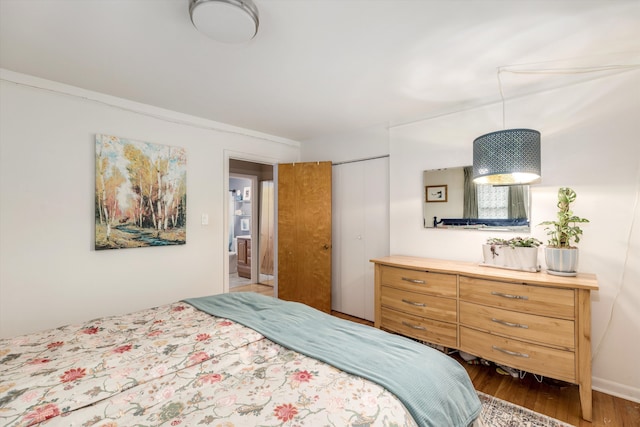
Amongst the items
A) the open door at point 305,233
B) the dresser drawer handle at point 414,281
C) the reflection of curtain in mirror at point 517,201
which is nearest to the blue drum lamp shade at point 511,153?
the reflection of curtain in mirror at point 517,201

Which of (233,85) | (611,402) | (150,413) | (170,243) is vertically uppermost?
(233,85)

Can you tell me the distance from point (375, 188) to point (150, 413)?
3.06 m

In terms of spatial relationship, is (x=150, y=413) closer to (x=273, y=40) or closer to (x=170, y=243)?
(x=273, y=40)

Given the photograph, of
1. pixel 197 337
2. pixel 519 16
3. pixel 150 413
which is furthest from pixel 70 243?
pixel 519 16

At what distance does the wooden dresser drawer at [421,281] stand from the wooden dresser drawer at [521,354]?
338 mm

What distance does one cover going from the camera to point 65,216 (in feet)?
7.86

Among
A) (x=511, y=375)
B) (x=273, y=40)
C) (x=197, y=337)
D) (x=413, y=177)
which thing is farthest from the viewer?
(x=413, y=177)

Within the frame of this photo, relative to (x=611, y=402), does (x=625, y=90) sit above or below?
above

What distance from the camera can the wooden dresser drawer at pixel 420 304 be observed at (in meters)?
2.44

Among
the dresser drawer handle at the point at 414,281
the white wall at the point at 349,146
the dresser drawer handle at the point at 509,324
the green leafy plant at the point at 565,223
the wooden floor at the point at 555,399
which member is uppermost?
the white wall at the point at 349,146

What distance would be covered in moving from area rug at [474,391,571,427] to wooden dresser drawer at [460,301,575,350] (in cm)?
46

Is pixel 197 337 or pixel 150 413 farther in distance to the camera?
pixel 197 337

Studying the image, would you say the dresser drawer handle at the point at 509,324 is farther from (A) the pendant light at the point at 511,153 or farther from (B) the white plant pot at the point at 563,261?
(A) the pendant light at the point at 511,153

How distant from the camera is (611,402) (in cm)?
204
